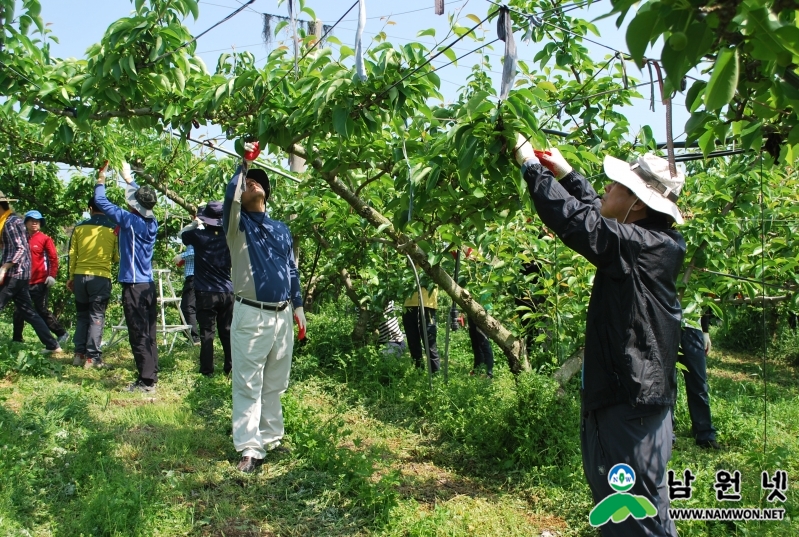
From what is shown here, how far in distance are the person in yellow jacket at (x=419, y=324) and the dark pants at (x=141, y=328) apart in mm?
2393

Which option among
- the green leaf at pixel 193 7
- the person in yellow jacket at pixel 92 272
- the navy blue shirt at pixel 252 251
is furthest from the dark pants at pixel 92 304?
the green leaf at pixel 193 7

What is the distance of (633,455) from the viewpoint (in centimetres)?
209

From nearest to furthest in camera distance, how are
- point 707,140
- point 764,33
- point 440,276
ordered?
1. point 764,33
2. point 707,140
3. point 440,276

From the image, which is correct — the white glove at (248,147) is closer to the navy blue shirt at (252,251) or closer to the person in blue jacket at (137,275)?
the navy blue shirt at (252,251)

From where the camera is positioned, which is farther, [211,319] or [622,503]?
[211,319]

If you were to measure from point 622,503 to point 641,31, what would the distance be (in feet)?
4.82

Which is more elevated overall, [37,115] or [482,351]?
[37,115]

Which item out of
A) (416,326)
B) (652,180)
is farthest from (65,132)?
(416,326)

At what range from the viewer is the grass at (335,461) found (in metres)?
3.18

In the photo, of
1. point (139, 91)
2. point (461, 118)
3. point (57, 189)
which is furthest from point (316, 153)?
point (57, 189)

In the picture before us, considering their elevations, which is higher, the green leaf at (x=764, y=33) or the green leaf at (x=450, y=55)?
the green leaf at (x=450, y=55)

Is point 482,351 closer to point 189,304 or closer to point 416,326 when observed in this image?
point 416,326

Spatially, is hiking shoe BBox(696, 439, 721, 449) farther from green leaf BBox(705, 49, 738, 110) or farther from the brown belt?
green leaf BBox(705, 49, 738, 110)

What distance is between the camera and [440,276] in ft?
14.0
